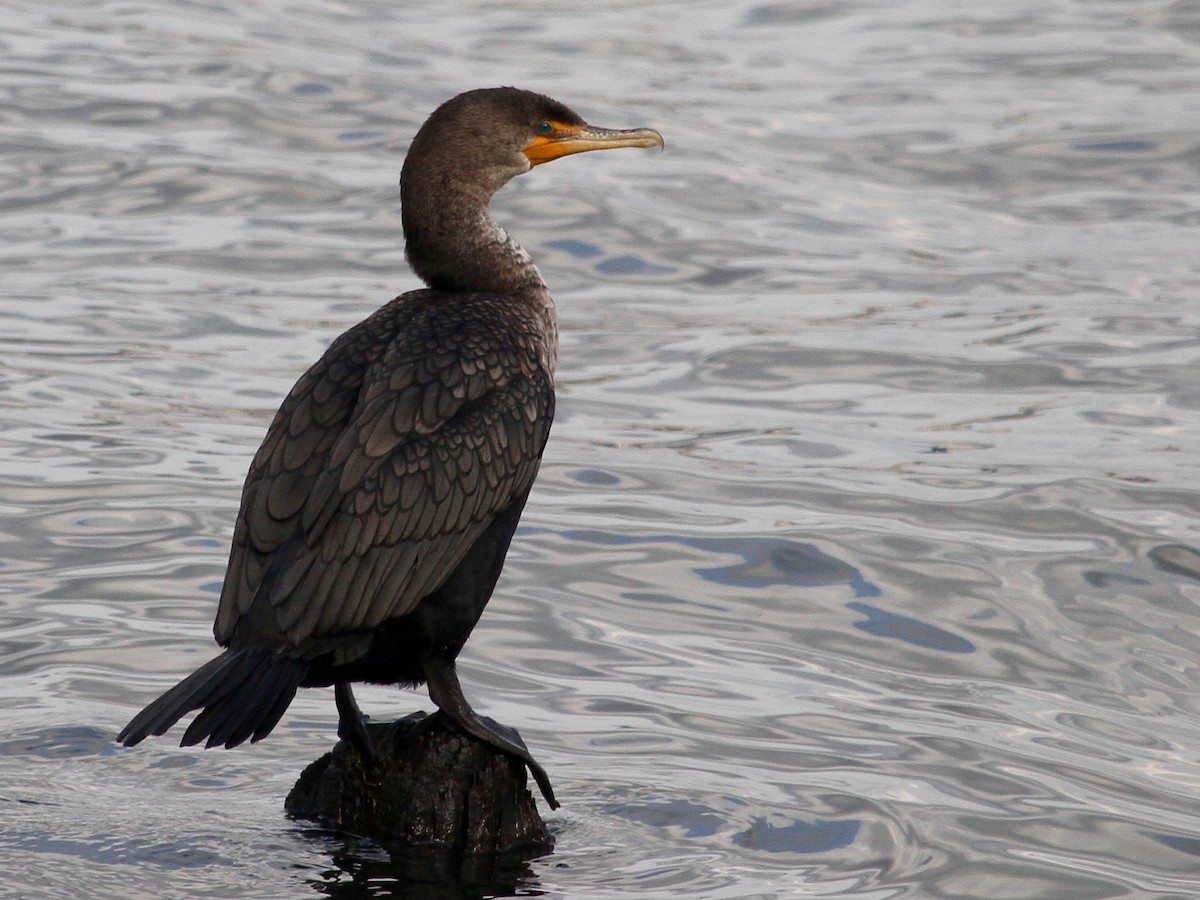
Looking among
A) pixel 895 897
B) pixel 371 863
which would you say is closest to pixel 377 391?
pixel 371 863

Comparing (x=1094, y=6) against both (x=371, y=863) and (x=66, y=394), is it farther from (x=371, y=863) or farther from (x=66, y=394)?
(x=371, y=863)

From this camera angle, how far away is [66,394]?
10.8m

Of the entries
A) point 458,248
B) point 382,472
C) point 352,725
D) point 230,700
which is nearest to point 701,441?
point 458,248

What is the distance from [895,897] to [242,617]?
207 cm

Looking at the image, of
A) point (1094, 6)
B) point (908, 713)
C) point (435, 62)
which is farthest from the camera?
point (1094, 6)

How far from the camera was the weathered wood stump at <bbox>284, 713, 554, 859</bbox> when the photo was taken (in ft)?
18.9

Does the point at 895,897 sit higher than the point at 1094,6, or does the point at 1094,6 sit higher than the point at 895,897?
the point at 1094,6

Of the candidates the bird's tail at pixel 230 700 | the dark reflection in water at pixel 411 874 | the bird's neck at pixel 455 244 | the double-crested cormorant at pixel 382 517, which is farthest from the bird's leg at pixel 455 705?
the bird's neck at pixel 455 244

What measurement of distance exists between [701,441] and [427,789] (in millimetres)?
4911

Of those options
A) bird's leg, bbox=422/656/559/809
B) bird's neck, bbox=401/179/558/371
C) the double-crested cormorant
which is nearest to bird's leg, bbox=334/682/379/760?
the double-crested cormorant

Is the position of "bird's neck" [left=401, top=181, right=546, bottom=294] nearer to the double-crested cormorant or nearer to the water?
the double-crested cormorant

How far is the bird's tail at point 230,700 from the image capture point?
5.14 metres

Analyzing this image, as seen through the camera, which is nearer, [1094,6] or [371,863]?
[371,863]

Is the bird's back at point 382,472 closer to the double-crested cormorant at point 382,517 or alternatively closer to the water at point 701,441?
the double-crested cormorant at point 382,517
